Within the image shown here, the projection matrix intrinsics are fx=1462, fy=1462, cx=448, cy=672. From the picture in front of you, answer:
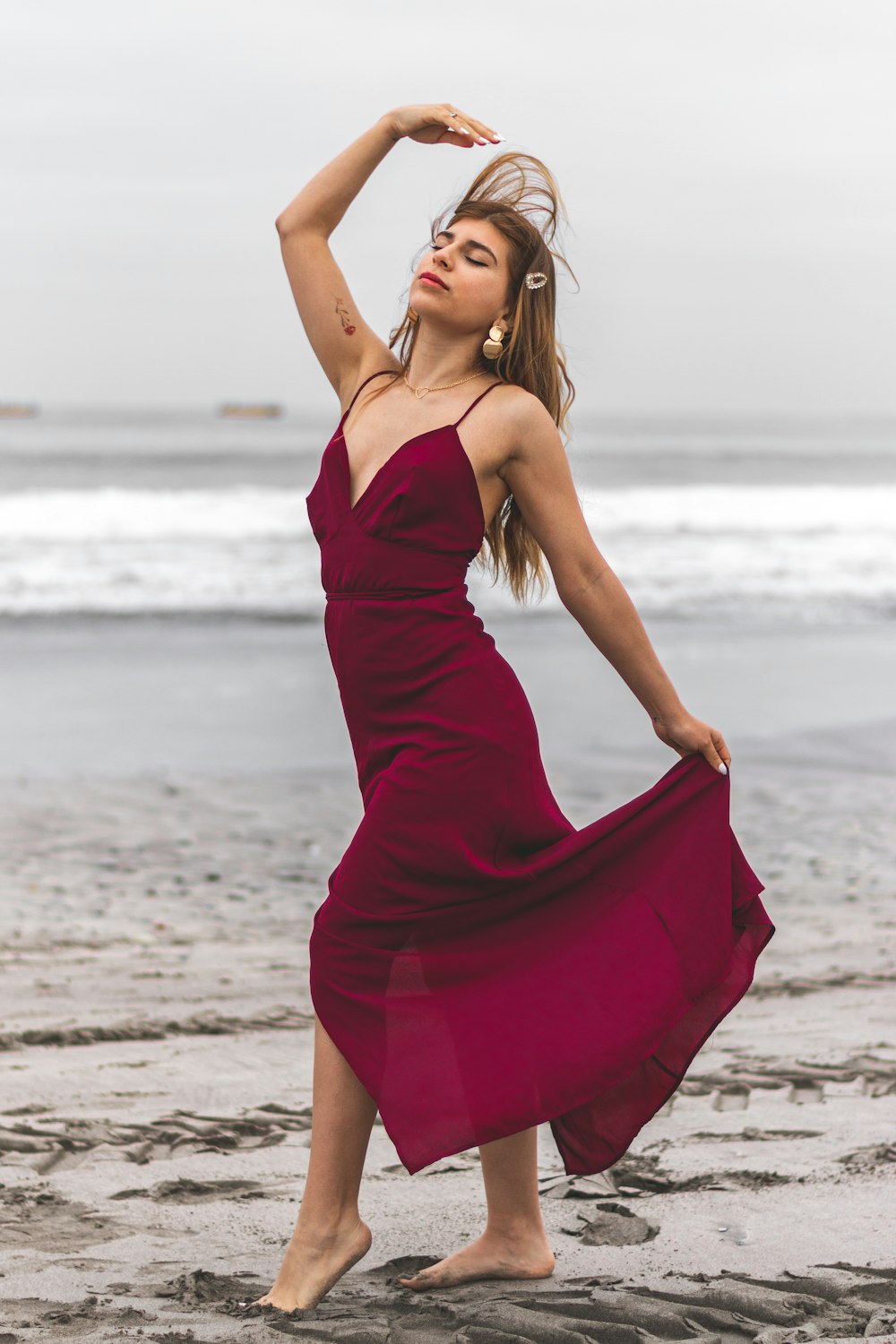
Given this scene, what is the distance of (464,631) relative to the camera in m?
2.75

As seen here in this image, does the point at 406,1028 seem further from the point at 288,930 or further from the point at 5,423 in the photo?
the point at 5,423

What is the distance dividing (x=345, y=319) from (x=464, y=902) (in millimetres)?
1222

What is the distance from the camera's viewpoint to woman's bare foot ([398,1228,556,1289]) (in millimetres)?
2918

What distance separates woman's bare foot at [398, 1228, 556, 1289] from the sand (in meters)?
0.04

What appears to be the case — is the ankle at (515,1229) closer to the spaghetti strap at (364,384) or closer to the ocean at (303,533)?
the ocean at (303,533)

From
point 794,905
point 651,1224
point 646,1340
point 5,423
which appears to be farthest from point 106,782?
point 5,423

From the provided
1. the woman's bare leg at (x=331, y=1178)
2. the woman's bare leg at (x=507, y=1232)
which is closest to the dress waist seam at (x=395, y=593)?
the woman's bare leg at (x=331, y=1178)

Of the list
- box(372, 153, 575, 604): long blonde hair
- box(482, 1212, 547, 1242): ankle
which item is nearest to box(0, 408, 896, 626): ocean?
box(372, 153, 575, 604): long blonde hair

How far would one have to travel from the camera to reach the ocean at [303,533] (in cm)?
1528

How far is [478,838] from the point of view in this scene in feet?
9.04

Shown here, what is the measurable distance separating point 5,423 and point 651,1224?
180ft

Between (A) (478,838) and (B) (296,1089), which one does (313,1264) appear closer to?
(A) (478,838)

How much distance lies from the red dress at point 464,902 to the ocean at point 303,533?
65 centimetres

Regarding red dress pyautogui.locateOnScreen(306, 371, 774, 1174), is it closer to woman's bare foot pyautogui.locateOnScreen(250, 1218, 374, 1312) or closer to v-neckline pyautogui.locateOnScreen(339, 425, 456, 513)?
v-neckline pyautogui.locateOnScreen(339, 425, 456, 513)
